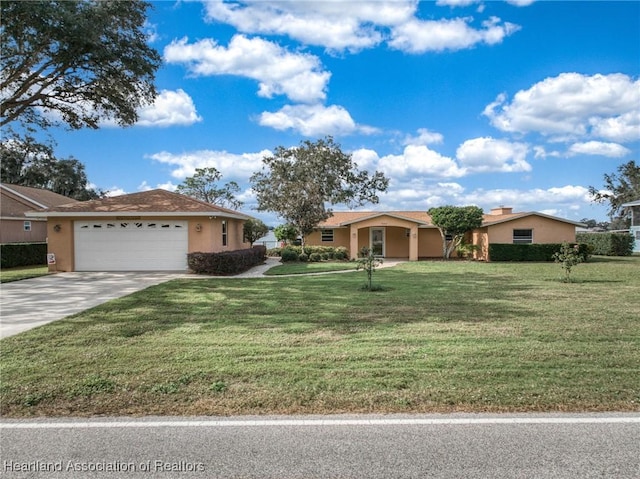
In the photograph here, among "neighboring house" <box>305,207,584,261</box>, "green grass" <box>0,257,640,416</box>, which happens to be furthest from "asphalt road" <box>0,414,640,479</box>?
"neighboring house" <box>305,207,584,261</box>

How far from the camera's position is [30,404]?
436 cm

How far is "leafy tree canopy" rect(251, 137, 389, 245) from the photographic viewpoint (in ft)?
79.3

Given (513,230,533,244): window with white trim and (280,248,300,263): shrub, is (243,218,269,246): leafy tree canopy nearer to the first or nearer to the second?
(280,248,300,263): shrub

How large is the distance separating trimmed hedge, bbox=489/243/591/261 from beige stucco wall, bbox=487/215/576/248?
1.28m

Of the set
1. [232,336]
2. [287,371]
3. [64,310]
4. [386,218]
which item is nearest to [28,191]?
[386,218]

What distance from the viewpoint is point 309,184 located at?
24.9m

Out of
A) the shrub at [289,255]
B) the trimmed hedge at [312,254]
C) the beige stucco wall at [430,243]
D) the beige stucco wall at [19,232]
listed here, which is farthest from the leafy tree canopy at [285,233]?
the beige stucco wall at [19,232]

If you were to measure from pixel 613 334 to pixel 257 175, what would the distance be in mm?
28089

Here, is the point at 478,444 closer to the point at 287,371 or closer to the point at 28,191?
the point at 287,371

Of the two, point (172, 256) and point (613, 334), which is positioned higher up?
point (172, 256)

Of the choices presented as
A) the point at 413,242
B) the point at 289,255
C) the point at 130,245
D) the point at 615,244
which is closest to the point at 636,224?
the point at 615,244

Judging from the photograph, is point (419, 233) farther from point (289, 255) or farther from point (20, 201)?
point (20, 201)

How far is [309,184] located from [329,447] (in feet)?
72.1

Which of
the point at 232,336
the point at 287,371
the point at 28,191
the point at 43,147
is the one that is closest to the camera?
the point at 287,371
